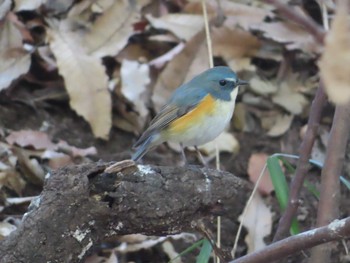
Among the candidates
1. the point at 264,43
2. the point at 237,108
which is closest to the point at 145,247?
the point at 237,108

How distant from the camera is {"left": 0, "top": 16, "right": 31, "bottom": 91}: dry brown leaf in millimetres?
3902

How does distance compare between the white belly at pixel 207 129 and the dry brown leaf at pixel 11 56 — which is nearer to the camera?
Answer: the white belly at pixel 207 129

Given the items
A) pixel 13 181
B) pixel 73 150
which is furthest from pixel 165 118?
pixel 13 181

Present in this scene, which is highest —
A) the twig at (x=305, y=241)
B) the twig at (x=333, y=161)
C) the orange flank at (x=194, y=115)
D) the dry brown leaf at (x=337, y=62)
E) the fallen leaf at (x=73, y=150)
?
the dry brown leaf at (x=337, y=62)

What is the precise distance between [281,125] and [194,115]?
1244 millimetres

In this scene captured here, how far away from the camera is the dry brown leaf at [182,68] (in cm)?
422

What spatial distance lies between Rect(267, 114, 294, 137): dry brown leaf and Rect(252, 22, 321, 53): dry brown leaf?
0.53 metres

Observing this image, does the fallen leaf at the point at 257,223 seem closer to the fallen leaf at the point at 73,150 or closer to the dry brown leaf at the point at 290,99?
the dry brown leaf at the point at 290,99

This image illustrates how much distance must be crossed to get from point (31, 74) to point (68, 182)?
6.63ft

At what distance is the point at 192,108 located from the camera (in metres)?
3.32

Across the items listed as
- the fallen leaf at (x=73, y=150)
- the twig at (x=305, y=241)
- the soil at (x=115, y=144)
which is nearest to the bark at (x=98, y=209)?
the twig at (x=305, y=241)

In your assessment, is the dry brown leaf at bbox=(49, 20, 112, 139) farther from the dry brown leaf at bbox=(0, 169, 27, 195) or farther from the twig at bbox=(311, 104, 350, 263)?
the twig at bbox=(311, 104, 350, 263)

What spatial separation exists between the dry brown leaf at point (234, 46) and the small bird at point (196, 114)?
1104 millimetres

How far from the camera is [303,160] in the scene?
8.54 ft
